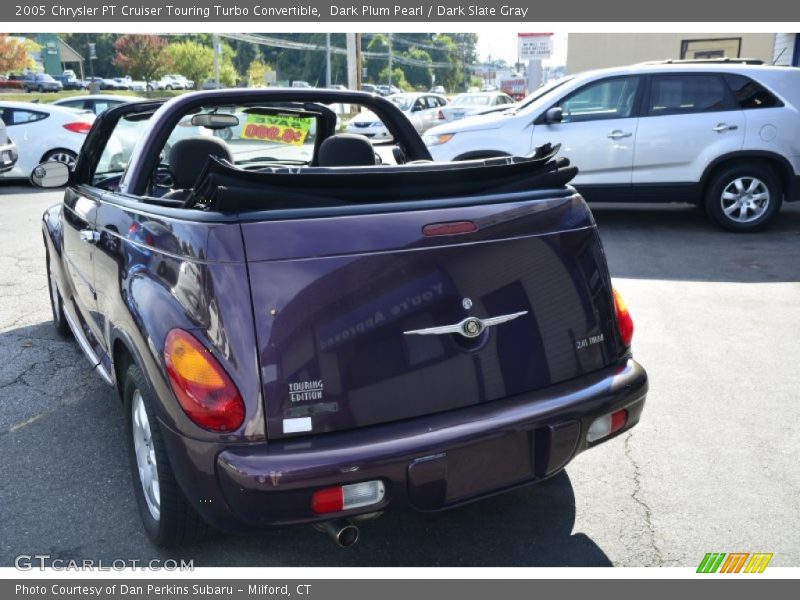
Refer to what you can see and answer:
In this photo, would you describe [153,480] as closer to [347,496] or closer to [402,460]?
[347,496]

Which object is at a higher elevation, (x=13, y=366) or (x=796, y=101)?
(x=796, y=101)

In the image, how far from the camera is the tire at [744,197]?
864 cm

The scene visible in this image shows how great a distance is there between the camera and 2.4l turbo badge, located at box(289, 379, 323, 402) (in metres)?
2.33

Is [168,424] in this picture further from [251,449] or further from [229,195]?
[229,195]

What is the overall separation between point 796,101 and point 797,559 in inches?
284

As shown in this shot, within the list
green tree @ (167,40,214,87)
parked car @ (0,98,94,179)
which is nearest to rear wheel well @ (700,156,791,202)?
parked car @ (0,98,94,179)

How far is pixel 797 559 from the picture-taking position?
2773 mm

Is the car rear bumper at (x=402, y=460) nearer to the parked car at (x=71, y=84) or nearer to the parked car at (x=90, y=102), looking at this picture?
the parked car at (x=90, y=102)

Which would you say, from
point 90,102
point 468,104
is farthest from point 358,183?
point 468,104

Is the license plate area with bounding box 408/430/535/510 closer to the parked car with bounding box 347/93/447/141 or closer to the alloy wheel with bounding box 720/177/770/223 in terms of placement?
the alloy wheel with bounding box 720/177/770/223

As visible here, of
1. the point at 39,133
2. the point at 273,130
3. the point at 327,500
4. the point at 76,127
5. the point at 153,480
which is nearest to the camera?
the point at 327,500

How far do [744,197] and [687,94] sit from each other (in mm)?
1379

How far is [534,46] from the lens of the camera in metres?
17.0

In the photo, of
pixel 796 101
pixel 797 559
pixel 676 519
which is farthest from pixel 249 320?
pixel 796 101
